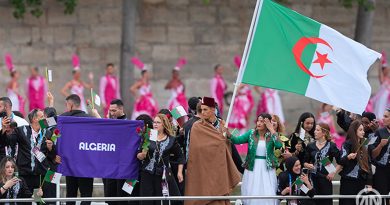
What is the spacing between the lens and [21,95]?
27.2 meters

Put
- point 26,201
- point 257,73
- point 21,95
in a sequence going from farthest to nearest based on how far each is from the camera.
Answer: point 21,95, point 257,73, point 26,201

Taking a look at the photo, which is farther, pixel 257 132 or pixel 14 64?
pixel 14 64

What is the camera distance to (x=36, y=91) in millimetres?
27109

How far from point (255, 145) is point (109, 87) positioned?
10.8m

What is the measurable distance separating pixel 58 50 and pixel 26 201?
40.9ft

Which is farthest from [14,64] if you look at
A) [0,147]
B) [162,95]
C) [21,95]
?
[0,147]

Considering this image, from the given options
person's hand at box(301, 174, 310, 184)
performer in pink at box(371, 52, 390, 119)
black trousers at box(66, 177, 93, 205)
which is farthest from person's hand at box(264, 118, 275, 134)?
performer in pink at box(371, 52, 390, 119)

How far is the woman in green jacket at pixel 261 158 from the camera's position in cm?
1677

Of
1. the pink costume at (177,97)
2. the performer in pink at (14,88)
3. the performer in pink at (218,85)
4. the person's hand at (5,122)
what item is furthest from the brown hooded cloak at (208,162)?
the performer in pink at (218,85)

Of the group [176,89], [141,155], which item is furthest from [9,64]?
[141,155]

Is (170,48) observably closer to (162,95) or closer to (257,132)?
(162,95)

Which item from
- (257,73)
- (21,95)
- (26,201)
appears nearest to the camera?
(26,201)

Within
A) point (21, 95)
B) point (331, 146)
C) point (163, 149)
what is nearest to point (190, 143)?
point (163, 149)

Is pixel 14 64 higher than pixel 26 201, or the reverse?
pixel 14 64
